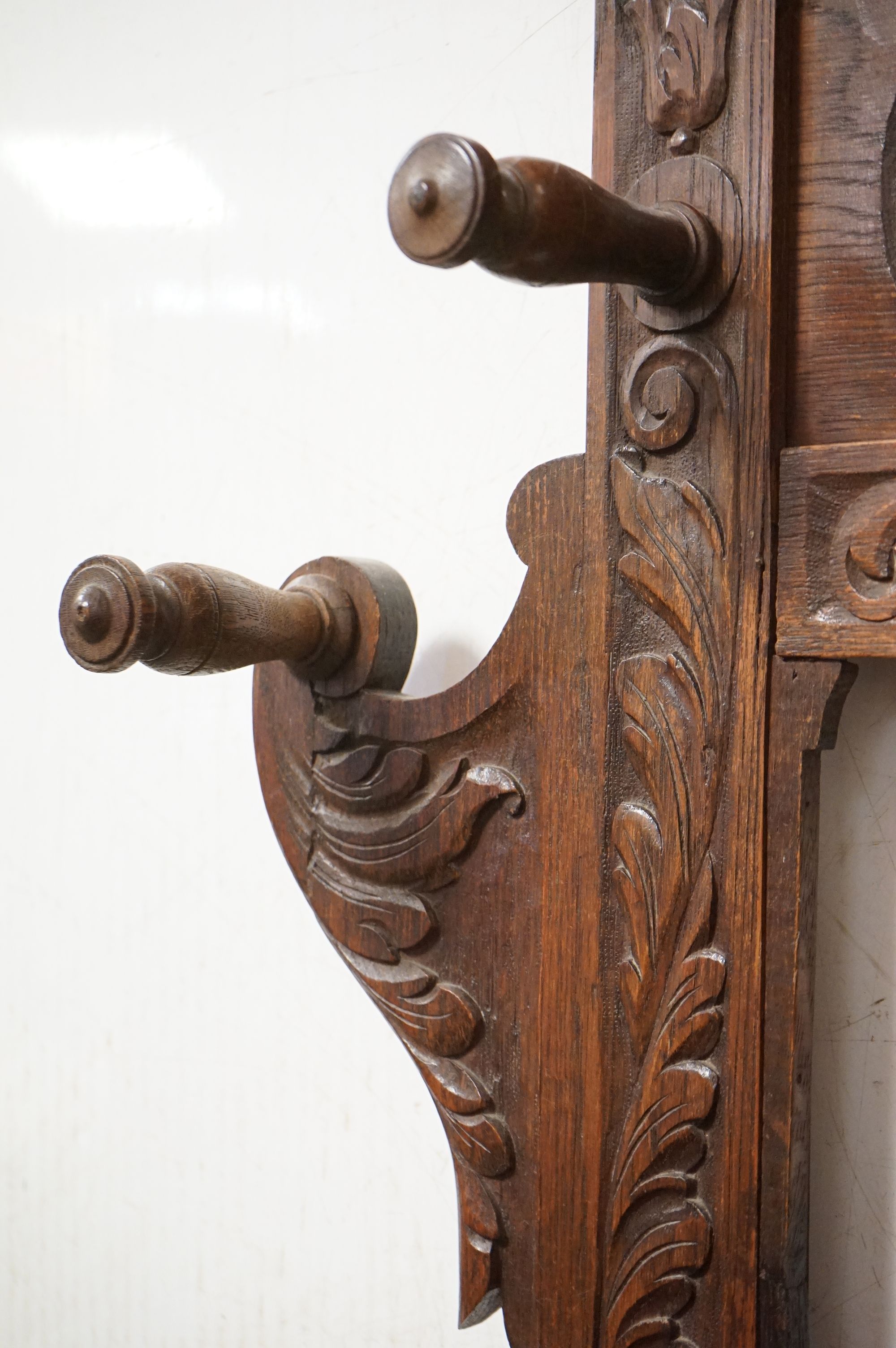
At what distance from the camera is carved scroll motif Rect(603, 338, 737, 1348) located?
18.2 inches

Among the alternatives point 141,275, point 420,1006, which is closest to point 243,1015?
point 420,1006

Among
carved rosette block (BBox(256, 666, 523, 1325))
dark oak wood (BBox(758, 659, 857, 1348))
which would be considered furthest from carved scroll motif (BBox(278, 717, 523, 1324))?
dark oak wood (BBox(758, 659, 857, 1348))

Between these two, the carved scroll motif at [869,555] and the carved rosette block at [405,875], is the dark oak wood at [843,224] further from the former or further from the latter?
the carved rosette block at [405,875]

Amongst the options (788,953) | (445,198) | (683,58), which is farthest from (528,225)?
(788,953)

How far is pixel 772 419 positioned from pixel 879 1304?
0.36 meters

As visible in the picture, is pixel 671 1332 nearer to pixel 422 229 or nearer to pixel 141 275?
pixel 422 229

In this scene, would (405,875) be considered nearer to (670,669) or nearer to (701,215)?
(670,669)

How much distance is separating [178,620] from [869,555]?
0.86ft

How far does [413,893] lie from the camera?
560 mm

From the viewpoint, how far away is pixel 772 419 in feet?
1.47

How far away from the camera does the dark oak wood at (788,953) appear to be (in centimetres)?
44

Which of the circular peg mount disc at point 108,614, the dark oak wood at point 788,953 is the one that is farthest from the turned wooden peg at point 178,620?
the dark oak wood at point 788,953

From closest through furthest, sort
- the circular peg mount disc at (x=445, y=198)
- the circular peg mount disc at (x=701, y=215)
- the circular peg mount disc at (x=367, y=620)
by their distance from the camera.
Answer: the circular peg mount disc at (x=445, y=198)
the circular peg mount disc at (x=701, y=215)
the circular peg mount disc at (x=367, y=620)

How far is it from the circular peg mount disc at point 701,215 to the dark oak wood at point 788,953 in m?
0.14
